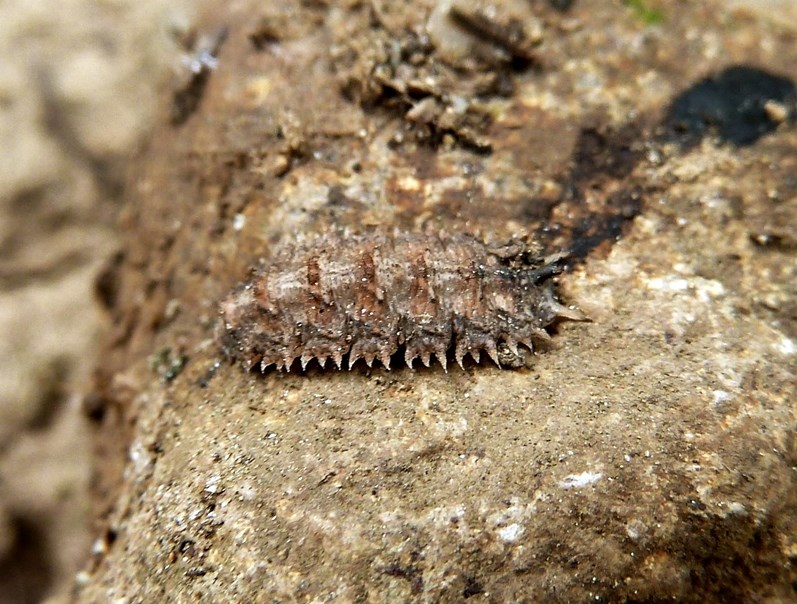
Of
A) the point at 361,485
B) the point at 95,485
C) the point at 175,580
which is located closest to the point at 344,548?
the point at 361,485

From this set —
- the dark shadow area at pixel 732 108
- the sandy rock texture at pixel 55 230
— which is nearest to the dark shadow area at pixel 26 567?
the sandy rock texture at pixel 55 230

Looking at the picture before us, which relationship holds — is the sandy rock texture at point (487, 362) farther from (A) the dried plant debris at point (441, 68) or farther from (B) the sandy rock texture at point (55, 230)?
(B) the sandy rock texture at point (55, 230)

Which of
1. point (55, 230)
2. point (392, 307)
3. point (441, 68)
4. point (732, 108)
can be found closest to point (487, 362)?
point (392, 307)

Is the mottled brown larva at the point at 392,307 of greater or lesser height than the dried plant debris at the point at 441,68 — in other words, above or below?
below

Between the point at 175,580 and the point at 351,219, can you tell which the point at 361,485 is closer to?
the point at 175,580

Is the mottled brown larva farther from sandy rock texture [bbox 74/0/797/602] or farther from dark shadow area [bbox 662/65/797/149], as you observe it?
dark shadow area [bbox 662/65/797/149]

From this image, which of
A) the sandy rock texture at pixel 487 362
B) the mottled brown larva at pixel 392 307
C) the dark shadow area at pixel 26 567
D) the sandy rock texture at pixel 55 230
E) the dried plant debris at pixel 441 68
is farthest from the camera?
the sandy rock texture at pixel 55 230

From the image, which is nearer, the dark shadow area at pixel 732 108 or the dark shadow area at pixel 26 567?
the dark shadow area at pixel 732 108
